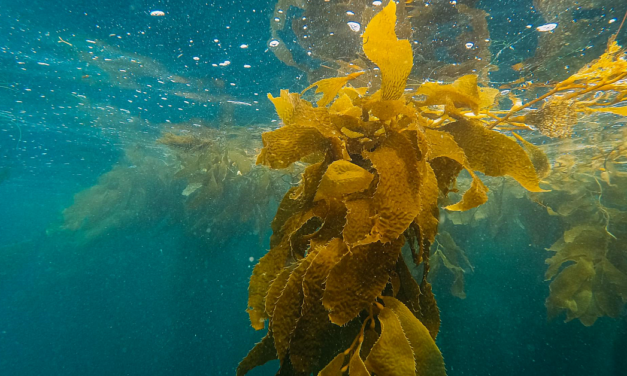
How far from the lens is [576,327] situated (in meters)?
9.11

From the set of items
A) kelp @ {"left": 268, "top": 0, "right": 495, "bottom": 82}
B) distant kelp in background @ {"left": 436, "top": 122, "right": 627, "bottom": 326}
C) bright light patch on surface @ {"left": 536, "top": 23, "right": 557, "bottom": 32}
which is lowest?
distant kelp in background @ {"left": 436, "top": 122, "right": 627, "bottom": 326}

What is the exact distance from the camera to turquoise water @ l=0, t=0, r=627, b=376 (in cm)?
520

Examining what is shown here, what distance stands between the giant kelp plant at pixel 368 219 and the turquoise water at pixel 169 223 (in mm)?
Answer: 3553

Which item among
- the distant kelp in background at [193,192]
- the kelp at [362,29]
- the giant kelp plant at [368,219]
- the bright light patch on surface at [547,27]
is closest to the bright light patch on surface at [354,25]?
the kelp at [362,29]

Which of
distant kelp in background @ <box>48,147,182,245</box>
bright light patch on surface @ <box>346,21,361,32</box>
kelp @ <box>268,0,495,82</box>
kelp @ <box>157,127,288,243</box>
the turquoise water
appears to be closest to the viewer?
kelp @ <box>268,0,495,82</box>

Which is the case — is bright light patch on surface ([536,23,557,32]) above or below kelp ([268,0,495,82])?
below

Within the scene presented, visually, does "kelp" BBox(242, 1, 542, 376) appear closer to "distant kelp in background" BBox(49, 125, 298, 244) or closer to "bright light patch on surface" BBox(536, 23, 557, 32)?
"bright light patch on surface" BBox(536, 23, 557, 32)

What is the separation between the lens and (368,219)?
110 cm

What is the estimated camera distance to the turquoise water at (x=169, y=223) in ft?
17.0

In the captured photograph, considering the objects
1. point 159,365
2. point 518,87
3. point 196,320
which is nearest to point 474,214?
point 518,87

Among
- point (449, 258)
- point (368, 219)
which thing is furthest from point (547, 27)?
point (368, 219)

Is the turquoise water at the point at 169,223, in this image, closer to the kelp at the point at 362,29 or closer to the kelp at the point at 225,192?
the kelp at the point at 362,29

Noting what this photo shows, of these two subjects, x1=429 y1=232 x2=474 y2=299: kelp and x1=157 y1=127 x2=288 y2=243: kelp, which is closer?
x1=429 y1=232 x2=474 y2=299: kelp

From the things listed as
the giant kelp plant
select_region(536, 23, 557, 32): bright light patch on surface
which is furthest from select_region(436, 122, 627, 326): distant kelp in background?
the giant kelp plant
